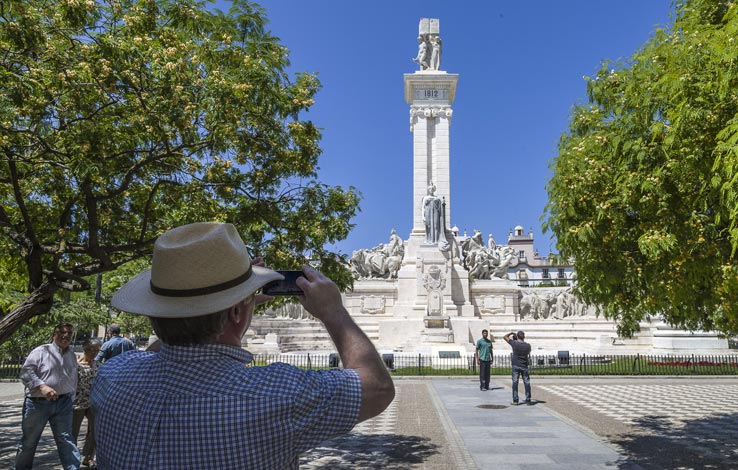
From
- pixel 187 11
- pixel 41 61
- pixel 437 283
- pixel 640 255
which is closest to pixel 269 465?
pixel 640 255

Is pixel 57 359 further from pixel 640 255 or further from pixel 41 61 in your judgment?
pixel 640 255

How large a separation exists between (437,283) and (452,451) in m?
22.6

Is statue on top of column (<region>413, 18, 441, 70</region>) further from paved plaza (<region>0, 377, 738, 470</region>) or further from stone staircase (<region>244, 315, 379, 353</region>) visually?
paved plaza (<region>0, 377, 738, 470</region>)

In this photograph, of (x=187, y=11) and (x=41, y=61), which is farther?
(x=187, y=11)

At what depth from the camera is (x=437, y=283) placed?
3111 centimetres

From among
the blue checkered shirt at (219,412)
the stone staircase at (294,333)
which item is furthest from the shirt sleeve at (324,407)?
the stone staircase at (294,333)

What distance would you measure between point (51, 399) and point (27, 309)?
1.62m

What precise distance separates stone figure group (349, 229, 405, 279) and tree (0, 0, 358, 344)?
80.7 ft

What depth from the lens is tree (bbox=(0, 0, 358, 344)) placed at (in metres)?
7.54

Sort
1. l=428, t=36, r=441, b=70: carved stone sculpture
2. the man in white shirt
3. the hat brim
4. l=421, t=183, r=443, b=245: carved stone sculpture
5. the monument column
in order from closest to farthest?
the hat brim → the man in white shirt → l=421, t=183, r=443, b=245: carved stone sculpture → the monument column → l=428, t=36, r=441, b=70: carved stone sculpture

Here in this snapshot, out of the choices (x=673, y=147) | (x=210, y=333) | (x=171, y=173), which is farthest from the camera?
(x=171, y=173)

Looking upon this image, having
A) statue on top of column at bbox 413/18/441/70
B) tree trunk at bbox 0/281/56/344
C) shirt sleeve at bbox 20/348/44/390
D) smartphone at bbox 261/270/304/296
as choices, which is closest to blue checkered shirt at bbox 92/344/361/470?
smartphone at bbox 261/270/304/296

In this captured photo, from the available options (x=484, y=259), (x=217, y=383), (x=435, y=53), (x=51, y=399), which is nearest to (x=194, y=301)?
(x=217, y=383)

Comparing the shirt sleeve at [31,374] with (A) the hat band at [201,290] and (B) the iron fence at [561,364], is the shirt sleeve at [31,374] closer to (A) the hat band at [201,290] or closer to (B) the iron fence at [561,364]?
(A) the hat band at [201,290]
